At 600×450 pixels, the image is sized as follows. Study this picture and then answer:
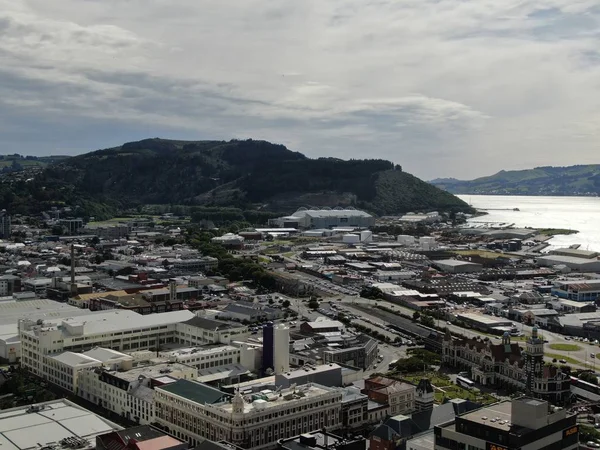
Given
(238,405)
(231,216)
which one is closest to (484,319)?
(238,405)

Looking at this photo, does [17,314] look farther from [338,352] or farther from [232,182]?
[232,182]

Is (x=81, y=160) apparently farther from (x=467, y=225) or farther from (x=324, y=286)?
(x=324, y=286)

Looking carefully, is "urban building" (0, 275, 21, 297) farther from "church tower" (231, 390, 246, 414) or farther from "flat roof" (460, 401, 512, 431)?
"flat roof" (460, 401, 512, 431)

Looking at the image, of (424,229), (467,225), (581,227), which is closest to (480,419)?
(424,229)

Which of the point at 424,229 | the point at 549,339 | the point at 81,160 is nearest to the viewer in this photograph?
the point at 549,339

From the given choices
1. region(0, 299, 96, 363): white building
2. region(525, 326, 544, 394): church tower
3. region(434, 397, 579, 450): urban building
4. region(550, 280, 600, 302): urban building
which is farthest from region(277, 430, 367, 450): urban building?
region(550, 280, 600, 302): urban building

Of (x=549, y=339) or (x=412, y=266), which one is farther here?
(x=412, y=266)
